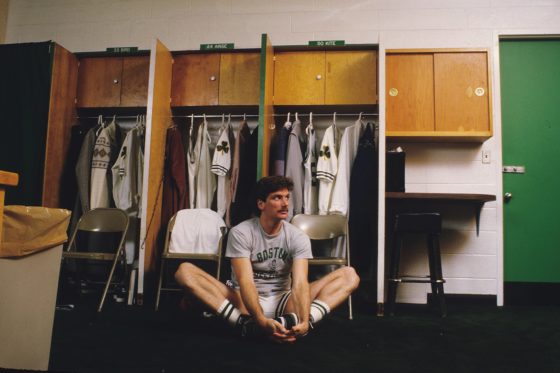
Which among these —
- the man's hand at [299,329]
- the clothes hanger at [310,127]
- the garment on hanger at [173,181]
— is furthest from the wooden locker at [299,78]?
the man's hand at [299,329]

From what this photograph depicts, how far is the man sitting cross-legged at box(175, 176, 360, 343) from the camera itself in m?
2.43

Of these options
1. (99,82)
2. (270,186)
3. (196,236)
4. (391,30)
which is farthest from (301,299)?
(99,82)

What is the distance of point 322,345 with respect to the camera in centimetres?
234

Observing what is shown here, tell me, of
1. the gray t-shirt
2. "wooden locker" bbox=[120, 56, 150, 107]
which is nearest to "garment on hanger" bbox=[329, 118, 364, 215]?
the gray t-shirt

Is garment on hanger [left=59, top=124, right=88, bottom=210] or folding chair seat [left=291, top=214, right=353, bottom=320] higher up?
garment on hanger [left=59, top=124, right=88, bottom=210]

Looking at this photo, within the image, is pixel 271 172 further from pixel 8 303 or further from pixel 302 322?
pixel 8 303

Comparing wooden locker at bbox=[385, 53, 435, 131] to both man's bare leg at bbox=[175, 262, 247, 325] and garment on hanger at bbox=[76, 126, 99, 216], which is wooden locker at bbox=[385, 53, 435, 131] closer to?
man's bare leg at bbox=[175, 262, 247, 325]

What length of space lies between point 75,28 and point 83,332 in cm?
325

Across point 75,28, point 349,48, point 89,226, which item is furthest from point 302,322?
point 75,28

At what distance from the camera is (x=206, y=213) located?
3.68 meters

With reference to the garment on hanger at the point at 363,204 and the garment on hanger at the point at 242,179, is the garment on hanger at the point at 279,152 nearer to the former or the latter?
the garment on hanger at the point at 242,179

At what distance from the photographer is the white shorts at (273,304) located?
251 cm

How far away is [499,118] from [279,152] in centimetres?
190

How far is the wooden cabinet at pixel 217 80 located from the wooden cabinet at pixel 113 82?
35 cm
